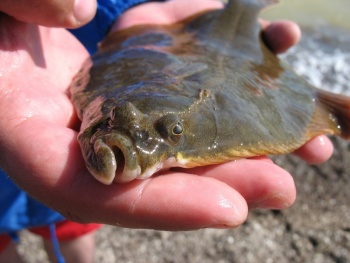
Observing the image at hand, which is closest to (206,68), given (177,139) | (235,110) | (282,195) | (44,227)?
(235,110)

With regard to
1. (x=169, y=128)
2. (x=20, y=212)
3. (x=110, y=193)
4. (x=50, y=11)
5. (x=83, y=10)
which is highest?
(x=50, y=11)

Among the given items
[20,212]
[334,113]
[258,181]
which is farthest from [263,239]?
[258,181]

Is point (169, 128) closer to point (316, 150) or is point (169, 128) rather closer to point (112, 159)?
point (112, 159)

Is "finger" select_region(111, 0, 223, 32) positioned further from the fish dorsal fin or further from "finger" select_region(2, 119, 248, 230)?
"finger" select_region(2, 119, 248, 230)

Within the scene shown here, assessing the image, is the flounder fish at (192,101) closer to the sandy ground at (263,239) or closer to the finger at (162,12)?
the finger at (162,12)

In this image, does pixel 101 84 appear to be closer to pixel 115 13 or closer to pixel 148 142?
pixel 148 142

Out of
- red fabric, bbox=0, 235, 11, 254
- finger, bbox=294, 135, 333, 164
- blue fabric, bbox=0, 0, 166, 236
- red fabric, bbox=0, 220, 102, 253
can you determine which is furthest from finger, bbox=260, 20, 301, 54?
red fabric, bbox=0, 235, 11, 254

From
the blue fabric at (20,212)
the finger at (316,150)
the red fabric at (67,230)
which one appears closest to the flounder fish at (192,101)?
the finger at (316,150)
